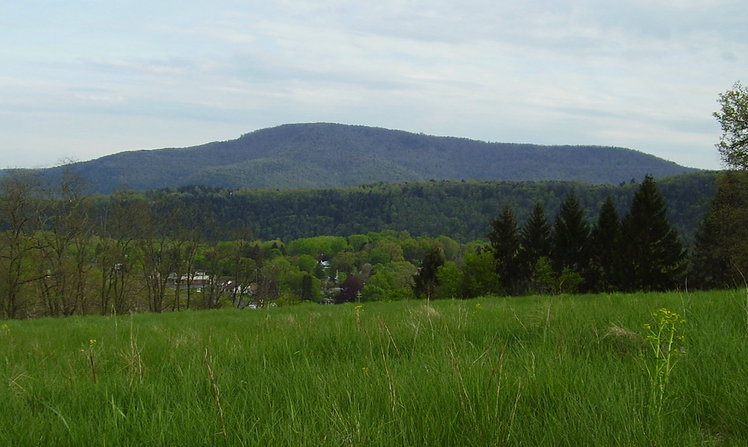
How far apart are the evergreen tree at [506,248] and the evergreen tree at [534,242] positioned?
0.76 meters

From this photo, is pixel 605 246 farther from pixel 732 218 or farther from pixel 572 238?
pixel 732 218

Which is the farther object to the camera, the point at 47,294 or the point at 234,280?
the point at 234,280

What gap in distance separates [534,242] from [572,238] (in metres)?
4.88

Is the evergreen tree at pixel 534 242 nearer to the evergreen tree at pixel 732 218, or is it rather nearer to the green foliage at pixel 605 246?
the green foliage at pixel 605 246

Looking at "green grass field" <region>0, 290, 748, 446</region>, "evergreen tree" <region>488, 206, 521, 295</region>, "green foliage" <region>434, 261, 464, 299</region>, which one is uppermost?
"green grass field" <region>0, 290, 748, 446</region>

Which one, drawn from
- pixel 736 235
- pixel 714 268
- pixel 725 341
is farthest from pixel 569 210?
pixel 725 341

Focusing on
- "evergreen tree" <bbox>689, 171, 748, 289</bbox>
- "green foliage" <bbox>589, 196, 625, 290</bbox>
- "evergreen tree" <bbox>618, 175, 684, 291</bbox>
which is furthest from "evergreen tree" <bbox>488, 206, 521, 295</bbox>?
"evergreen tree" <bbox>689, 171, 748, 289</bbox>

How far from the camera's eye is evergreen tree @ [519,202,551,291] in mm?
55062

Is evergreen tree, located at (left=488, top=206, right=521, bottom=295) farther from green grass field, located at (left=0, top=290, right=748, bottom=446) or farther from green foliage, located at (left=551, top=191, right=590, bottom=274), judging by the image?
green grass field, located at (left=0, top=290, right=748, bottom=446)

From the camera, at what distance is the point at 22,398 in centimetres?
314

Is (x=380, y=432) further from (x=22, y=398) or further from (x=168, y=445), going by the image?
(x=22, y=398)

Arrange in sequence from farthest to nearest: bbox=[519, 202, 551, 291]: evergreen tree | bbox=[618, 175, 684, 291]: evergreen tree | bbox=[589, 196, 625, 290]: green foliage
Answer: bbox=[519, 202, 551, 291]: evergreen tree, bbox=[589, 196, 625, 290]: green foliage, bbox=[618, 175, 684, 291]: evergreen tree

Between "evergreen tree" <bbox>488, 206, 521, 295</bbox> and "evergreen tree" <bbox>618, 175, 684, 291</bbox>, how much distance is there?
12.5 metres

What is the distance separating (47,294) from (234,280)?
93.8ft
